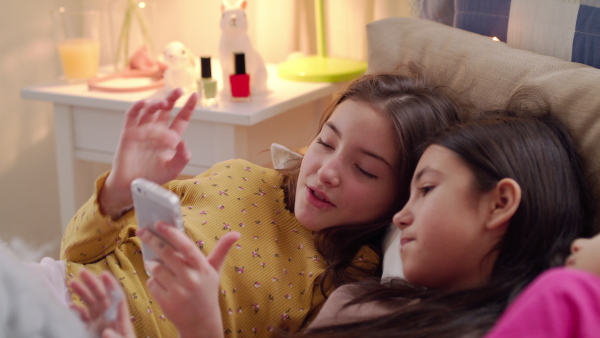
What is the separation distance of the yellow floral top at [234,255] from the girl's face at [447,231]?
0.22 m

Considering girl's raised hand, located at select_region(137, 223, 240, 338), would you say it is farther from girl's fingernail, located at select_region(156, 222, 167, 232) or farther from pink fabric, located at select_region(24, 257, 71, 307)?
pink fabric, located at select_region(24, 257, 71, 307)

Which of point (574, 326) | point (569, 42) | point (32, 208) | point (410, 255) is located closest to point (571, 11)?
point (569, 42)

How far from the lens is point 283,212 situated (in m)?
1.08

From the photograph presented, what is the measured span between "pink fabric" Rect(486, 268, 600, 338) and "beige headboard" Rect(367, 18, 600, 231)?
0.91 ft

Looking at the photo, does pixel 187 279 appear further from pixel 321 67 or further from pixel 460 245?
pixel 321 67

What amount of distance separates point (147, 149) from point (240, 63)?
0.64m

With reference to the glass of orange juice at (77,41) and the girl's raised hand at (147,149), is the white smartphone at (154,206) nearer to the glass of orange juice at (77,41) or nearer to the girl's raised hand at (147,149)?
the girl's raised hand at (147,149)

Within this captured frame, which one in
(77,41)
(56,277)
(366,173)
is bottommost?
(56,277)

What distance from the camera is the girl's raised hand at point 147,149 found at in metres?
0.90

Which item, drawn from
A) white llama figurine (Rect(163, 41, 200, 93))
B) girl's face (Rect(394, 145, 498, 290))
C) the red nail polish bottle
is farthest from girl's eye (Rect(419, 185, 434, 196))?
white llama figurine (Rect(163, 41, 200, 93))

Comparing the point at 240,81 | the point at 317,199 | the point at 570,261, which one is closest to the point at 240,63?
the point at 240,81

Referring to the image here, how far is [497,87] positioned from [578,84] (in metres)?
0.13

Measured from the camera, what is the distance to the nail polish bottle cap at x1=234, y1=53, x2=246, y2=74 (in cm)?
152

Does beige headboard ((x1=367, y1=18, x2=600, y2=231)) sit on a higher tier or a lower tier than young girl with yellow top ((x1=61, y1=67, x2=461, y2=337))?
higher
